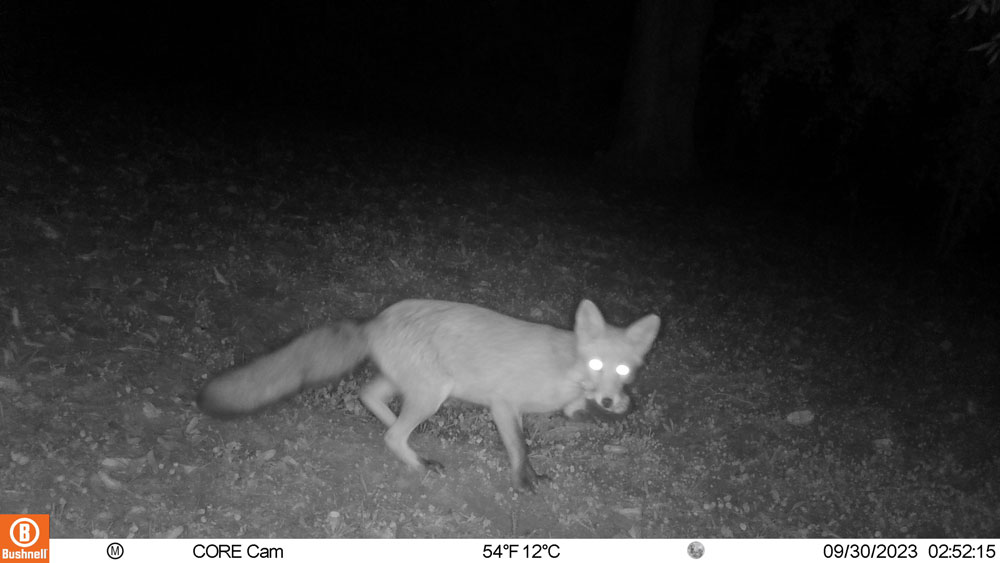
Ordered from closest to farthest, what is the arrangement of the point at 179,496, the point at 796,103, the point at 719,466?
the point at 179,496 < the point at 719,466 < the point at 796,103

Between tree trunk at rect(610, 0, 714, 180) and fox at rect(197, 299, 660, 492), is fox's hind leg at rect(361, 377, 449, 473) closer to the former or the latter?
fox at rect(197, 299, 660, 492)

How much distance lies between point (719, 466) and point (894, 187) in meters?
22.3

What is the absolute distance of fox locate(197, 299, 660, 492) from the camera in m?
5.39

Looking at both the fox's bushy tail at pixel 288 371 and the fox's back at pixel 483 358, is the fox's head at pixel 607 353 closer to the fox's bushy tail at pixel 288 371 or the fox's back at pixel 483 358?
the fox's back at pixel 483 358

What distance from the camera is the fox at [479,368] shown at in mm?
5391

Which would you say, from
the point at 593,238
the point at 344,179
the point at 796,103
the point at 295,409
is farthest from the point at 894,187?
the point at 295,409

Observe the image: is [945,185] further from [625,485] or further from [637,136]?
[625,485]

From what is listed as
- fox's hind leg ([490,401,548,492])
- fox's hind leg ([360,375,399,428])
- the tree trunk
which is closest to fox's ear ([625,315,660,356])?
fox's hind leg ([490,401,548,492])

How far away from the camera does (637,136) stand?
18.0 metres

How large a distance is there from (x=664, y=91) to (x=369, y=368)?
13.5 metres

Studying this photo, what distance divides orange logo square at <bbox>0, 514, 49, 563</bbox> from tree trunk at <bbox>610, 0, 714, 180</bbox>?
49.4ft

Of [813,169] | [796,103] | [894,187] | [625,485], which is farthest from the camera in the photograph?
[796,103]

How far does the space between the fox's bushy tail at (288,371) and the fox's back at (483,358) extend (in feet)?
0.69

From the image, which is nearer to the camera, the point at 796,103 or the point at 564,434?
the point at 564,434
